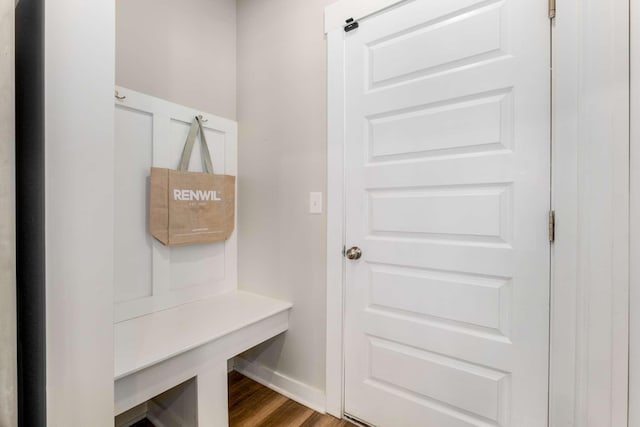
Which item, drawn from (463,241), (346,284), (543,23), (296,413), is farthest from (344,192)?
(296,413)

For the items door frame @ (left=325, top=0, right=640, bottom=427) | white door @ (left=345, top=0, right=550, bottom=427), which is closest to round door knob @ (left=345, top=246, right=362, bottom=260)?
white door @ (left=345, top=0, right=550, bottom=427)

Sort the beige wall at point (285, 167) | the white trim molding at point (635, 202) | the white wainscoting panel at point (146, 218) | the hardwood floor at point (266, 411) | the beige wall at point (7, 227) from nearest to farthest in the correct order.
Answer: the beige wall at point (7, 227), the white trim molding at point (635, 202), the white wainscoting panel at point (146, 218), the hardwood floor at point (266, 411), the beige wall at point (285, 167)

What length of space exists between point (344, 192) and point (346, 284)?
0.46 m

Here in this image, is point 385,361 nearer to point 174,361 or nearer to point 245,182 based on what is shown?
point 174,361

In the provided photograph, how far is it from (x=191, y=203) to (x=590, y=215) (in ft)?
5.53

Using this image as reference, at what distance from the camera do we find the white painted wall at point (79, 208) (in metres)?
0.70

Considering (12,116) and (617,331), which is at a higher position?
(12,116)

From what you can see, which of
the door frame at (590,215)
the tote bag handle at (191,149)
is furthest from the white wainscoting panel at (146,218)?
the door frame at (590,215)

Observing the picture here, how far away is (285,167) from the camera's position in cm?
171

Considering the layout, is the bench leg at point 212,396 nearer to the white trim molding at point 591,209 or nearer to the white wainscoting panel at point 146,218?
the white wainscoting panel at point 146,218

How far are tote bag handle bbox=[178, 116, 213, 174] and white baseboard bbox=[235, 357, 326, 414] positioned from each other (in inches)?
49.7

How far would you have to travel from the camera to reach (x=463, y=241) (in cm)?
118

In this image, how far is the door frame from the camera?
90cm

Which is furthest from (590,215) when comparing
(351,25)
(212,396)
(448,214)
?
(212,396)
